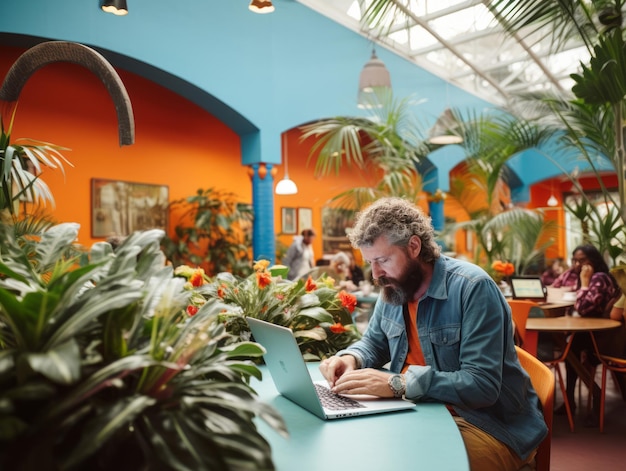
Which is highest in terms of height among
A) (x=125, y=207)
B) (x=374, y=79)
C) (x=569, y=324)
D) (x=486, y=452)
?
(x=374, y=79)

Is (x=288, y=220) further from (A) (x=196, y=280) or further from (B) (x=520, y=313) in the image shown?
(A) (x=196, y=280)

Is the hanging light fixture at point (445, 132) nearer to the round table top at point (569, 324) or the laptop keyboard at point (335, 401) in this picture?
the round table top at point (569, 324)

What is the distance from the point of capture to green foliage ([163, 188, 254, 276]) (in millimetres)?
7566

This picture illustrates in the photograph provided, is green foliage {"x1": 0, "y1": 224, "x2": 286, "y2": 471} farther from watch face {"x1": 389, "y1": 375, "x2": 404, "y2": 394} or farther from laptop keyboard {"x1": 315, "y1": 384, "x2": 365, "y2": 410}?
watch face {"x1": 389, "y1": 375, "x2": 404, "y2": 394}

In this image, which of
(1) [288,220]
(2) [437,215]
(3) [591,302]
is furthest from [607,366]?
(2) [437,215]

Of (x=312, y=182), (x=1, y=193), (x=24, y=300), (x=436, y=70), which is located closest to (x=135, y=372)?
(x=24, y=300)

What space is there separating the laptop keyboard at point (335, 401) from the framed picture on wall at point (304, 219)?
8813 millimetres

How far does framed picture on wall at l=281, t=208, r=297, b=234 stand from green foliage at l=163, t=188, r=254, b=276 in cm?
181

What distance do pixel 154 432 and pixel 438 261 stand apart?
1328 millimetres

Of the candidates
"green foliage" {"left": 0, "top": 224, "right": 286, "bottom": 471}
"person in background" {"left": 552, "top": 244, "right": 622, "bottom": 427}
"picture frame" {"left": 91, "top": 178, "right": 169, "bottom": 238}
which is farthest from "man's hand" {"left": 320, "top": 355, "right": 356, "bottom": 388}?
"picture frame" {"left": 91, "top": 178, "right": 169, "bottom": 238}

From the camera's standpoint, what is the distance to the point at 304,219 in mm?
10617

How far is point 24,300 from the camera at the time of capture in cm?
90

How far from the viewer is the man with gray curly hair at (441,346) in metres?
1.61

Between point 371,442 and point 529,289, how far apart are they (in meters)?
4.14
